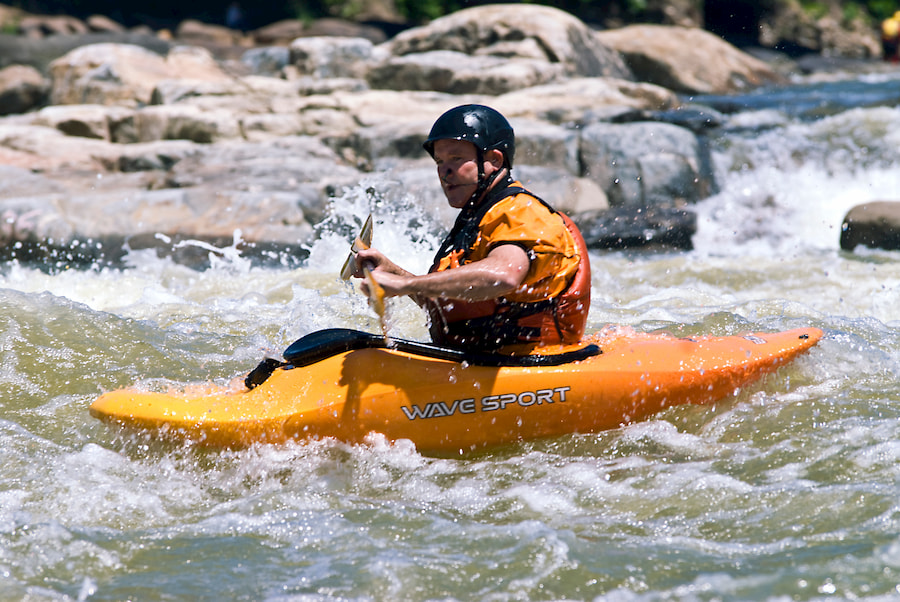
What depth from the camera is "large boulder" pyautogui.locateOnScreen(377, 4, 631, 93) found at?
42.2ft

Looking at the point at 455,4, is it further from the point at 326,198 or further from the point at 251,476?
the point at 251,476

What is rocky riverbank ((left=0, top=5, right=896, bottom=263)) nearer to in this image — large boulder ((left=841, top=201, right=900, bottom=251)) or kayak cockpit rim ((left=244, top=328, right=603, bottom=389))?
large boulder ((left=841, top=201, right=900, bottom=251))

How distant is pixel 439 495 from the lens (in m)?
3.11

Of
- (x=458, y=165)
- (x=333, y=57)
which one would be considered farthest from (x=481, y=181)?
(x=333, y=57)

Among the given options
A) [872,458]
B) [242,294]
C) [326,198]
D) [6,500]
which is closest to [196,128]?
[326,198]

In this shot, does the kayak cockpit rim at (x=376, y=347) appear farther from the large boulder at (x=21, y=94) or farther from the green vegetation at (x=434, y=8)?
the green vegetation at (x=434, y=8)

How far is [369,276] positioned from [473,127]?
2.25 ft

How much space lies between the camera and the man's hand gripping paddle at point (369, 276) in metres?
2.98

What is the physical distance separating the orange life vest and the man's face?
0.28ft

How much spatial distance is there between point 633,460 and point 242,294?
12.6ft

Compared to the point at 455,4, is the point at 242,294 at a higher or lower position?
lower

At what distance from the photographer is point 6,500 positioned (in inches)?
118

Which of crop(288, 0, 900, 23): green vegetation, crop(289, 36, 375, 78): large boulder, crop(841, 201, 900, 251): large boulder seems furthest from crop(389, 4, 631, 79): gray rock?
crop(288, 0, 900, 23): green vegetation

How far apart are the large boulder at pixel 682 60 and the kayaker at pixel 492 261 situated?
12.5m
